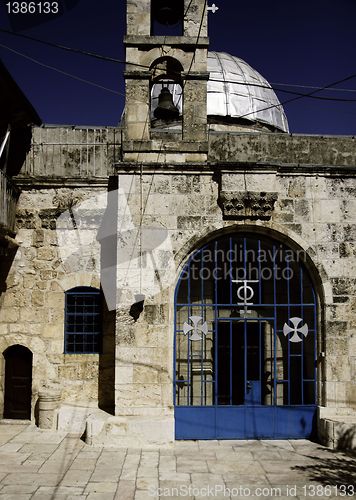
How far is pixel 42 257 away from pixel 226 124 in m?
6.54

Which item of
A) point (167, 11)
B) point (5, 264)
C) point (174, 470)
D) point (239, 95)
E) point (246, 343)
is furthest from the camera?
point (239, 95)

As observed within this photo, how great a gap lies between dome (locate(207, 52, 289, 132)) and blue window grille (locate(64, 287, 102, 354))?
6569 millimetres

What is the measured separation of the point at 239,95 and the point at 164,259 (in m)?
7.51

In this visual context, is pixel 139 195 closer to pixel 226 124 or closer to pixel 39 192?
pixel 39 192

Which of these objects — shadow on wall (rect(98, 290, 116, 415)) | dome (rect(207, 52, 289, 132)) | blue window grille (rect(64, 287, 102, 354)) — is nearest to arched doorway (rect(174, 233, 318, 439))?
shadow on wall (rect(98, 290, 116, 415))

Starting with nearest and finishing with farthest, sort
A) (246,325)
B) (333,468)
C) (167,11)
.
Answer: (333,468)
(246,325)
(167,11)

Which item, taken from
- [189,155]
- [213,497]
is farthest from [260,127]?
[213,497]

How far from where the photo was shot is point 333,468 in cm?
710

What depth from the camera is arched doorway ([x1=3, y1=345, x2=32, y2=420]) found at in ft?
31.1

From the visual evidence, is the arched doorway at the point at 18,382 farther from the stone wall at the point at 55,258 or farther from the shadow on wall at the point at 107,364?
the shadow on wall at the point at 107,364

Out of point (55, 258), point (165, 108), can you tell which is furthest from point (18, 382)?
point (165, 108)

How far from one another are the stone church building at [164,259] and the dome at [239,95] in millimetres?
4446

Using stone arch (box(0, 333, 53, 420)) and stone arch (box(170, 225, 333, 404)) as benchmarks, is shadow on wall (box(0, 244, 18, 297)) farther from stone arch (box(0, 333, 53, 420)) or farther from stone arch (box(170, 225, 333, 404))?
stone arch (box(170, 225, 333, 404))

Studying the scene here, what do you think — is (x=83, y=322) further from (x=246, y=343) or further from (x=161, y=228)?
(x=246, y=343)
